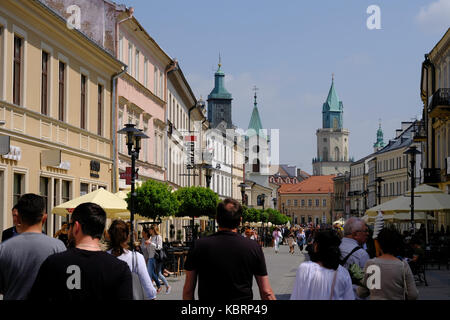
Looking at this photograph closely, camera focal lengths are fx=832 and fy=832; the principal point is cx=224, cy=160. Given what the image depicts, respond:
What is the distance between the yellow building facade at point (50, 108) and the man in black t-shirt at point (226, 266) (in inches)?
486

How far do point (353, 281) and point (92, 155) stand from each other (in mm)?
20891

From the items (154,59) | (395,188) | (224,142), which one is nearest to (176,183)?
Result: (154,59)

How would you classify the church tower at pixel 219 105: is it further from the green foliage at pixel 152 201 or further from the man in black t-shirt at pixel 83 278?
the man in black t-shirt at pixel 83 278

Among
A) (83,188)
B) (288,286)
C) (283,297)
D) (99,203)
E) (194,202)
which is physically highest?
(83,188)

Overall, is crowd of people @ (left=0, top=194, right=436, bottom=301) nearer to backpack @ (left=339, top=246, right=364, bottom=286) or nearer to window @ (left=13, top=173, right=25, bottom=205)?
backpack @ (left=339, top=246, right=364, bottom=286)

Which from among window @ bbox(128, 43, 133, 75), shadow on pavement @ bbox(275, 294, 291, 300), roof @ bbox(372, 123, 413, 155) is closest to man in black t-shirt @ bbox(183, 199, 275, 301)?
shadow on pavement @ bbox(275, 294, 291, 300)

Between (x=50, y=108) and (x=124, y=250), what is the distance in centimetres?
1506

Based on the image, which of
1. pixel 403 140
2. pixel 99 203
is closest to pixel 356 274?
pixel 99 203

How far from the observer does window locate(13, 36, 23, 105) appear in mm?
20000

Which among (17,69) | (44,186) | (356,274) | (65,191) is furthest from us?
(65,191)

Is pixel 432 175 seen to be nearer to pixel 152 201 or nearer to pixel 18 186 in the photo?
pixel 152 201

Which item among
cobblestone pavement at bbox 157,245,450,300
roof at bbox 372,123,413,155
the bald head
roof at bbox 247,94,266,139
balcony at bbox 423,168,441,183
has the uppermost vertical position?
roof at bbox 247,94,266,139

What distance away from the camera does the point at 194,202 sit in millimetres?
32625

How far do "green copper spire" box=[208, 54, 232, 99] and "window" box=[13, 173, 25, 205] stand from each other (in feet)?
404
